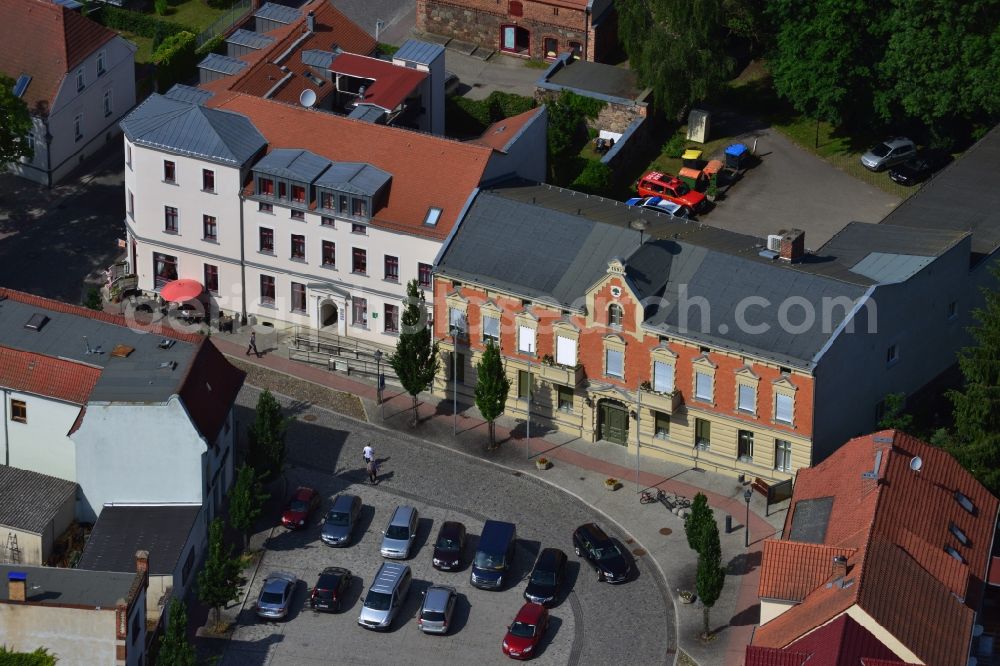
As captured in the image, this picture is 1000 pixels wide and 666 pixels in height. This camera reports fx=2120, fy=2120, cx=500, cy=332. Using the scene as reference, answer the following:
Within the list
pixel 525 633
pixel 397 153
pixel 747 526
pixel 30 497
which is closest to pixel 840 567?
pixel 747 526

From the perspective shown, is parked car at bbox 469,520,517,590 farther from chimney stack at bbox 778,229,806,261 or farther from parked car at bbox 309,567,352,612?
chimney stack at bbox 778,229,806,261

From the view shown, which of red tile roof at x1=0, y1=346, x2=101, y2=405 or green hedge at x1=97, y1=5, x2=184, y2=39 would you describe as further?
green hedge at x1=97, y1=5, x2=184, y2=39

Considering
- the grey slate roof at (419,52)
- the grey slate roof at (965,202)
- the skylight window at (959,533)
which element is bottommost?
the skylight window at (959,533)

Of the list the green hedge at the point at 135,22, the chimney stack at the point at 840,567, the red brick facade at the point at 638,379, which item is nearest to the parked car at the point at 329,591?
the red brick facade at the point at 638,379

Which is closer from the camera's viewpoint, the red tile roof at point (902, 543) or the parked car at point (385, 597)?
the red tile roof at point (902, 543)

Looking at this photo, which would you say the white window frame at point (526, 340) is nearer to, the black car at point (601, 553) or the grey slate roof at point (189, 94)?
the black car at point (601, 553)

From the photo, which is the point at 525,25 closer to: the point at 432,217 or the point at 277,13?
the point at 277,13

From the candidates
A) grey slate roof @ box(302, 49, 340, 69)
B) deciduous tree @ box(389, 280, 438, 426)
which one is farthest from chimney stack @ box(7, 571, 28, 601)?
grey slate roof @ box(302, 49, 340, 69)
